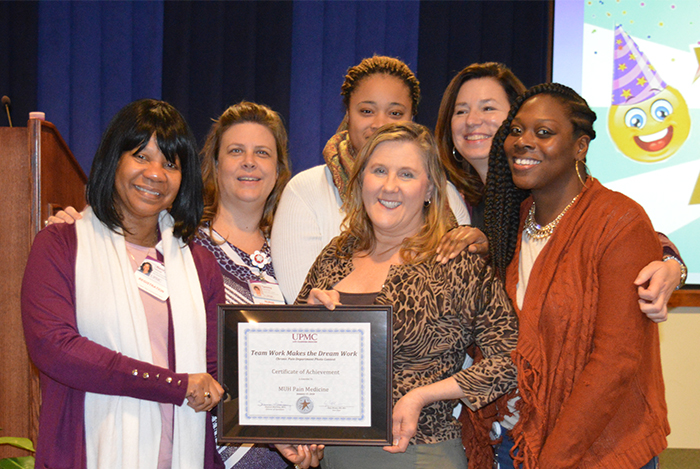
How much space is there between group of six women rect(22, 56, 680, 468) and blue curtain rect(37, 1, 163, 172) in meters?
3.29

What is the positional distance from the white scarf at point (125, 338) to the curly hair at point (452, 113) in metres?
1.35

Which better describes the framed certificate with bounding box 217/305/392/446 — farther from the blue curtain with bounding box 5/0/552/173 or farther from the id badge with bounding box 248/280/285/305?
the blue curtain with bounding box 5/0/552/173

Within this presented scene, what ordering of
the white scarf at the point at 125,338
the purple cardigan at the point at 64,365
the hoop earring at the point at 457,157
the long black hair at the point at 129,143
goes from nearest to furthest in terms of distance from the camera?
the purple cardigan at the point at 64,365, the white scarf at the point at 125,338, the long black hair at the point at 129,143, the hoop earring at the point at 457,157

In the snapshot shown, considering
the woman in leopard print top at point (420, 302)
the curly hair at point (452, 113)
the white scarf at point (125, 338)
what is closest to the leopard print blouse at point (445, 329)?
the woman in leopard print top at point (420, 302)

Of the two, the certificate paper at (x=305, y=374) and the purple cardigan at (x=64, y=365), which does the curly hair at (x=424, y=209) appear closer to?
the certificate paper at (x=305, y=374)

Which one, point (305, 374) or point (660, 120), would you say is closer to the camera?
point (305, 374)

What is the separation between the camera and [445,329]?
6.03 ft

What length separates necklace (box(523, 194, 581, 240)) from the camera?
6.49ft

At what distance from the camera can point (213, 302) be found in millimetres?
2227

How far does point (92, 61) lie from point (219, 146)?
3.08 metres

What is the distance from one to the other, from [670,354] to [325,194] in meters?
3.50

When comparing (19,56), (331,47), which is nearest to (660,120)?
(331,47)

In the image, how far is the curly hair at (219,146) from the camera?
2680 millimetres

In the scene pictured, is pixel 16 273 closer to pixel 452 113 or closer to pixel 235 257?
pixel 235 257
